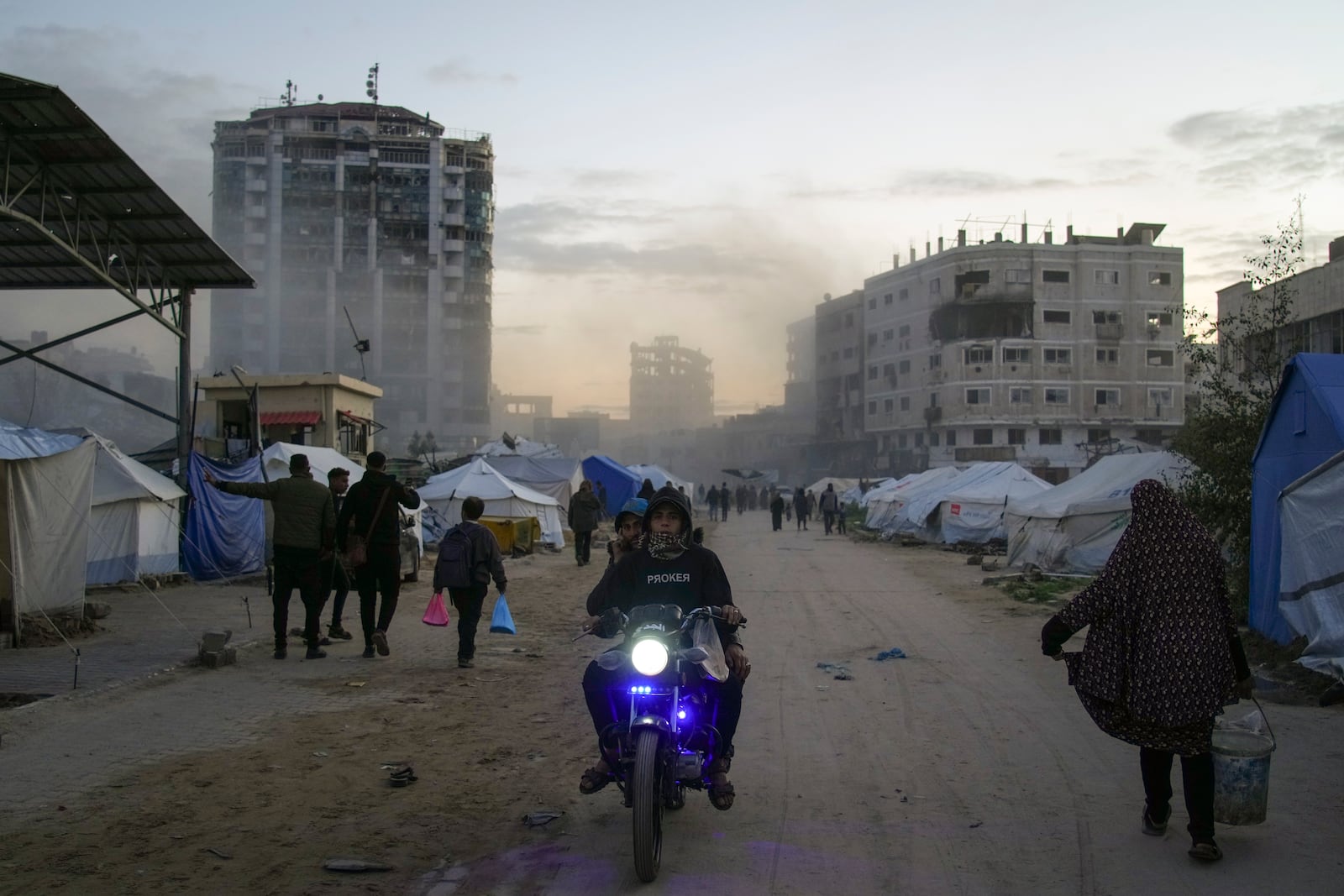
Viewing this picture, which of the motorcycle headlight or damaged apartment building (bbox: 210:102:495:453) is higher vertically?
damaged apartment building (bbox: 210:102:495:453)

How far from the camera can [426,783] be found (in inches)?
253

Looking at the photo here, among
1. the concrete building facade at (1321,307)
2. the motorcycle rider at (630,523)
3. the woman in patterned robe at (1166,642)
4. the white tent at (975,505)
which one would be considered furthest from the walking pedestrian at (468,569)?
the white tent at (975,505)

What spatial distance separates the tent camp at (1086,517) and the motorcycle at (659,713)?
17.8 meters

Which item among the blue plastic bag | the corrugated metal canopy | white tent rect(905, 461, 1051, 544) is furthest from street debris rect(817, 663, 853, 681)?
white tent rect(905, 461, 1051, 544)

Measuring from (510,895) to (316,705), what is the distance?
4.65 metres

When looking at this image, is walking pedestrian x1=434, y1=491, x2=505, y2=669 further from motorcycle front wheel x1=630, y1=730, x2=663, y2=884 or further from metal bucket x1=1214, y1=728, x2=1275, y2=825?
metal bucket x1=1214, y1=728, x2=1275, y2=825

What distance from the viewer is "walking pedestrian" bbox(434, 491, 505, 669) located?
34.2ft

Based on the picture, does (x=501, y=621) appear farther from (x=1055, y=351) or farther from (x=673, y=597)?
(x=1055, y=351)

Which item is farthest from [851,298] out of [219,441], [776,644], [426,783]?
[426,783]

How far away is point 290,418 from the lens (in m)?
30.4

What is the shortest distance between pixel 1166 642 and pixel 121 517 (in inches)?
648

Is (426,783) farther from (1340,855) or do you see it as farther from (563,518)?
(563,518)

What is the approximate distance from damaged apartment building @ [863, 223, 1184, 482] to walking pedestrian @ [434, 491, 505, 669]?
68.2 metres

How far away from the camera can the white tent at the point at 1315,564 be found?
352 inches
